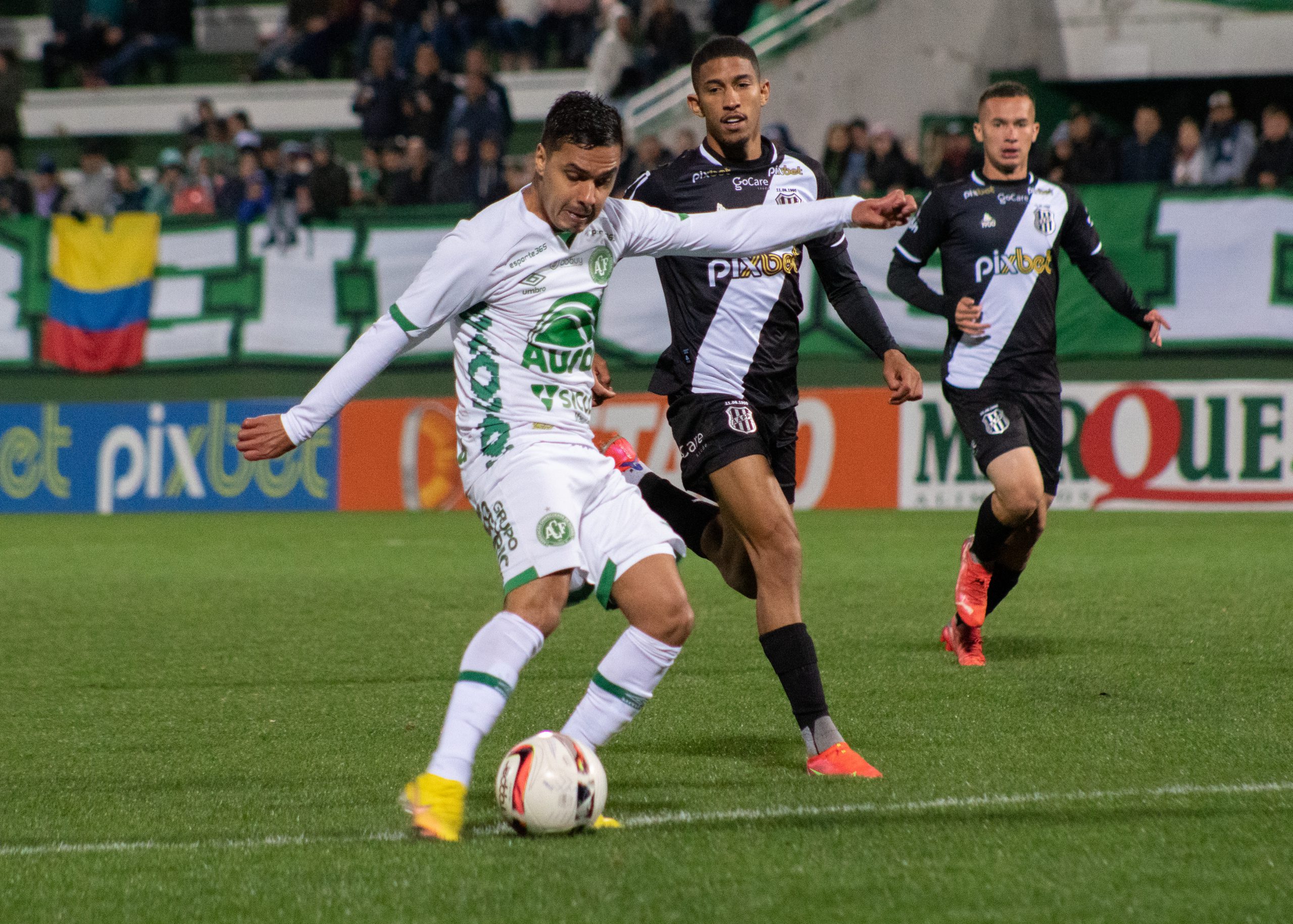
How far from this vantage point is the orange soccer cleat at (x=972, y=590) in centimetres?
679

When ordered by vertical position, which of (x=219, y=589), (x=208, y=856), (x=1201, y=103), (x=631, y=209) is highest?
(x=1201, y=103)

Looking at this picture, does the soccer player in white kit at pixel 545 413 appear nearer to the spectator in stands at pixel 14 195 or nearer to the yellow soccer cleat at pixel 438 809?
the yellow soccer cleat at pixel 438 809

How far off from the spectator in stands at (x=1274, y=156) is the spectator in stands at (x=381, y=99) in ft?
29.0

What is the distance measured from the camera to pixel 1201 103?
59.8 ft

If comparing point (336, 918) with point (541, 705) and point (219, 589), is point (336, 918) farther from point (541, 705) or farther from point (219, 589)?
point (219, 589)

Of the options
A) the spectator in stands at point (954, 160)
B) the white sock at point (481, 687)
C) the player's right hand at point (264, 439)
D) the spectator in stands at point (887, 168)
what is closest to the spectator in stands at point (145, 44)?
the spectator in stands at point (887, 168)

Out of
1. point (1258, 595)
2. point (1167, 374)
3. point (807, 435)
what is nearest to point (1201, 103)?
point (1167, 374)

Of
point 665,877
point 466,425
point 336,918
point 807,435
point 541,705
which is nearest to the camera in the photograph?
point 336,918

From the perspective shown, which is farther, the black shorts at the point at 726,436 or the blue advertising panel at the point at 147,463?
the blue advertising panel at the point at 147,463

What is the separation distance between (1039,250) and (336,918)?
4.72m

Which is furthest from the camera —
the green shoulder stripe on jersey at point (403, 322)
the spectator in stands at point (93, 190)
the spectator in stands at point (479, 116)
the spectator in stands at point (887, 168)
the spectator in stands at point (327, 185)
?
the spectator in stands at point (93, 190)

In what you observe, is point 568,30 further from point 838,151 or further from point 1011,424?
point 1011,424

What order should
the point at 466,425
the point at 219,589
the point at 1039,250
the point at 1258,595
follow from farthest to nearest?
the point at 219,589, the point at 1258,595, the point at 1039,250, the point at 466,425

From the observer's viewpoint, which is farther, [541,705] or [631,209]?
[541,705]
